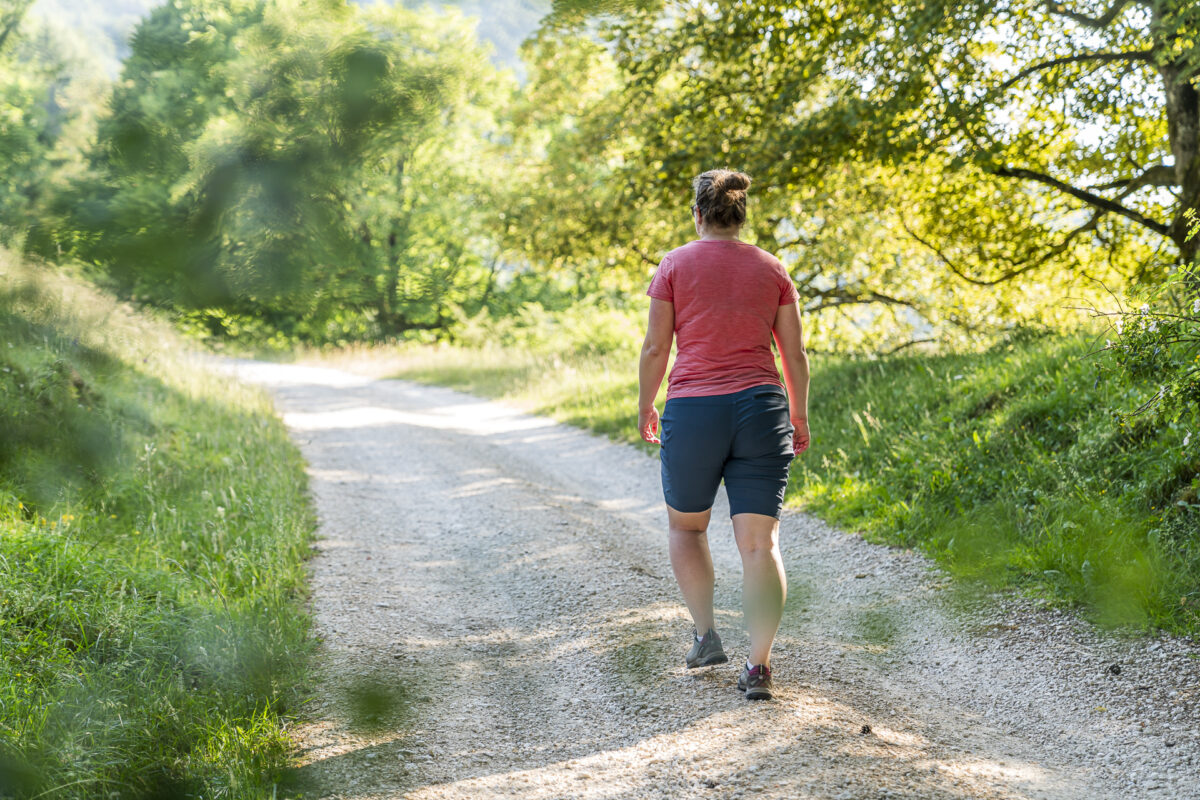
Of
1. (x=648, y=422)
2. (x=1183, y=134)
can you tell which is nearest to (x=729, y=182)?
(x=648, y=422)

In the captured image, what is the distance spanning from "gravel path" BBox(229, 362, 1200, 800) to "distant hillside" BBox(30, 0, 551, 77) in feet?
8.16

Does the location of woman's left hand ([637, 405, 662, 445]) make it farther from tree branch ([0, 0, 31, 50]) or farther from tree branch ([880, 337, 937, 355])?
tree branch ([880, 337, 937, 355])

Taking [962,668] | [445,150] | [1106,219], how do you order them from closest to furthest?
[445,150], [962,668], [1106,219]

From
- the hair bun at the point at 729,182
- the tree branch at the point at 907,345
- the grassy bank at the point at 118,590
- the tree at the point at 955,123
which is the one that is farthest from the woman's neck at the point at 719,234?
the tree branch at the point at 907,345

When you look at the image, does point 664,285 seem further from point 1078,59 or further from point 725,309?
point 1078,59

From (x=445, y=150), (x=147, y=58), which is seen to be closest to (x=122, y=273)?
(x=147, y=58)

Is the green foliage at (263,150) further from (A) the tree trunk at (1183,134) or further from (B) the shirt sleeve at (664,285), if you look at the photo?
(A) the tree trunk at (1183,134)

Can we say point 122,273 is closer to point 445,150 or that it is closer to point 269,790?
point 445,150

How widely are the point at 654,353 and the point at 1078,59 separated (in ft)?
25.2

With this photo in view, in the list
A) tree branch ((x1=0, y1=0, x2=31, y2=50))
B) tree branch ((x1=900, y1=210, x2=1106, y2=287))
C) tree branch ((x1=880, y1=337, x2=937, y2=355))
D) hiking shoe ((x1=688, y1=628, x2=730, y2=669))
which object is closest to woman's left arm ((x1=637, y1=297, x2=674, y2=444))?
hiking shoe ((x1=688, y1=628, x2=730, y2=669))

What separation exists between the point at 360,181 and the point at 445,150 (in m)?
0.30

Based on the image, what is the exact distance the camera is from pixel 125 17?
1.37 m

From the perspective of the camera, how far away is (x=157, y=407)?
7.45 meters

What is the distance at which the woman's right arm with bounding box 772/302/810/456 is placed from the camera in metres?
3.61
